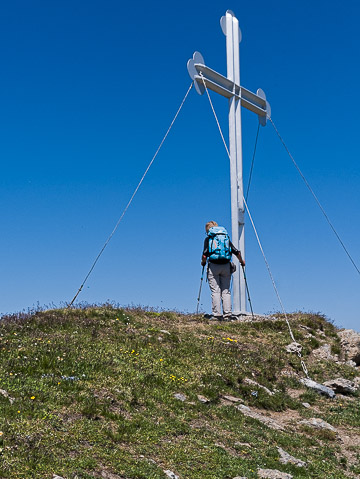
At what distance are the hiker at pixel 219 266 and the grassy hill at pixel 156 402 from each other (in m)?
1.32

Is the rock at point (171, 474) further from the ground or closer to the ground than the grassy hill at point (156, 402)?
closer to the ground

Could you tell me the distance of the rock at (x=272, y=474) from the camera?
28.5 ft

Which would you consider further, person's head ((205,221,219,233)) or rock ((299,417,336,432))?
person's head ((205,221,219,233))

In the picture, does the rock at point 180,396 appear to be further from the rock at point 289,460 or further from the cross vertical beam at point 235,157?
the cross vertical beam at point 235,157

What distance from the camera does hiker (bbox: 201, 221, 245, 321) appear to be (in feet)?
58.0

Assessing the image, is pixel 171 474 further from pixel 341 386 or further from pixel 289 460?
pixel 341 386

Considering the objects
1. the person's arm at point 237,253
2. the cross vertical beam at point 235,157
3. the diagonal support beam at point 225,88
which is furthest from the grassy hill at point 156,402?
the diagonal support beam at point 225,88

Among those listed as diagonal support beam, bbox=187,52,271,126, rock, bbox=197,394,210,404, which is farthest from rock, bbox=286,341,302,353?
diagonal support beam, bbox=187,52,271,126

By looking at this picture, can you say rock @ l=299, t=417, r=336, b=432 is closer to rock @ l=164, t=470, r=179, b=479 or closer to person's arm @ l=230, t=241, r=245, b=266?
rock @ l=164, t=470, r=179, b=479

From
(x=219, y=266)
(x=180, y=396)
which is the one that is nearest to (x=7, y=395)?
(x=180, y=396)

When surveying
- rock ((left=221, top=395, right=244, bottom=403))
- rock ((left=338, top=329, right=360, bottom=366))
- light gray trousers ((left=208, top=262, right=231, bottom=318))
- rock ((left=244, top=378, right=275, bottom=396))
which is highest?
light gray trousers ((left=208, top=262, right=231, bottom=318))

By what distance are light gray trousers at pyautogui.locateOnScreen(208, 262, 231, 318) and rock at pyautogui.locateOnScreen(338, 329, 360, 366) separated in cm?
355

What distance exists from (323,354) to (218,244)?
4.31 meters

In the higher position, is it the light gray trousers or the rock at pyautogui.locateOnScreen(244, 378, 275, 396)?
the light gray trousers
